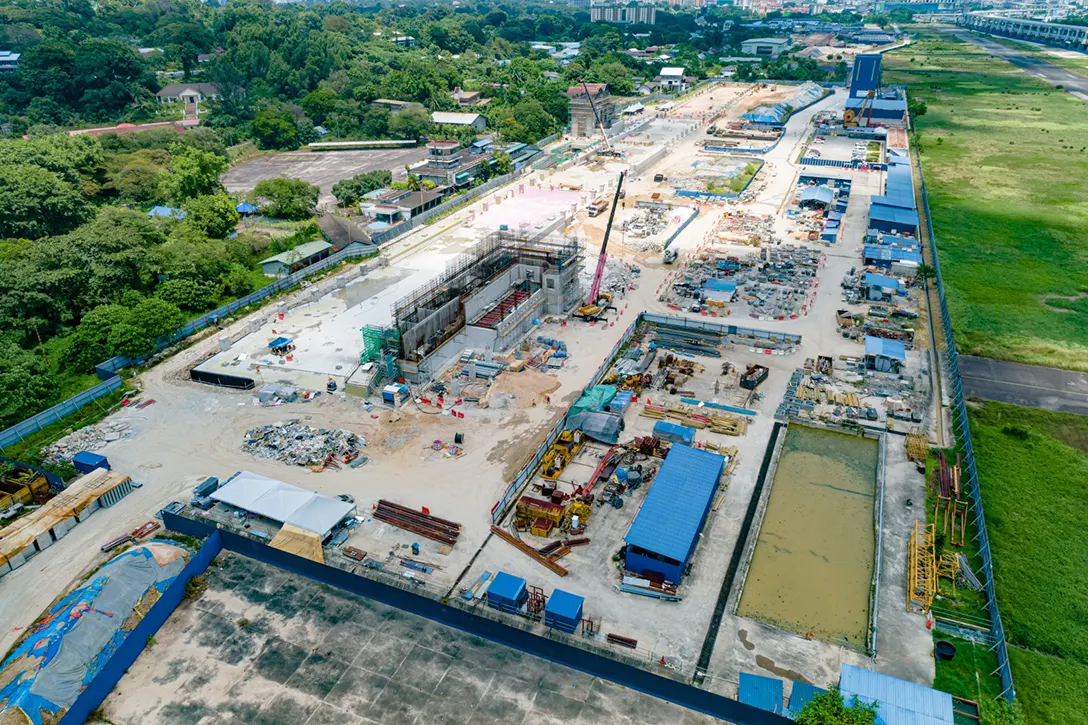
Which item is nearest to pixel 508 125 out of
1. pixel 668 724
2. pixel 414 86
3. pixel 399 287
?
pixel 414 86

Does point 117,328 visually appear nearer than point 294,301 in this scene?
Yes

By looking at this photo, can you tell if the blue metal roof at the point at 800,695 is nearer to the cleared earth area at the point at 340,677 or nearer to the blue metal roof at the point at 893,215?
the cleared earth area at the point at 340,677

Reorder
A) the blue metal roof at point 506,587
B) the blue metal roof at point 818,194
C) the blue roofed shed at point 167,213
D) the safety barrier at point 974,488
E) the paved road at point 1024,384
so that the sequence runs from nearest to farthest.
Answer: the safety barrier at point 974,488, the blue metal roof at point 506,587, the paved road at point 1024,384, the blue roofed shed at point 167,213, the blue metal roof at point 818,194

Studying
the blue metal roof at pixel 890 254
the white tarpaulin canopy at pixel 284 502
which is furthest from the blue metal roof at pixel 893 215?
the white tarpaulin canopy at pixel 284 502

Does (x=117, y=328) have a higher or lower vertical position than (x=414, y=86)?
lower

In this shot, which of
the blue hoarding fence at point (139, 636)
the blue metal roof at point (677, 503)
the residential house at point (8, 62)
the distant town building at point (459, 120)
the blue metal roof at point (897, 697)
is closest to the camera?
the blue metal roof at point (897, 697)

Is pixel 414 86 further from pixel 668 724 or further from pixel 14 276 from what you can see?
pixel 668 724

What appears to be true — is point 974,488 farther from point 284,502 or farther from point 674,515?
point 284,502
